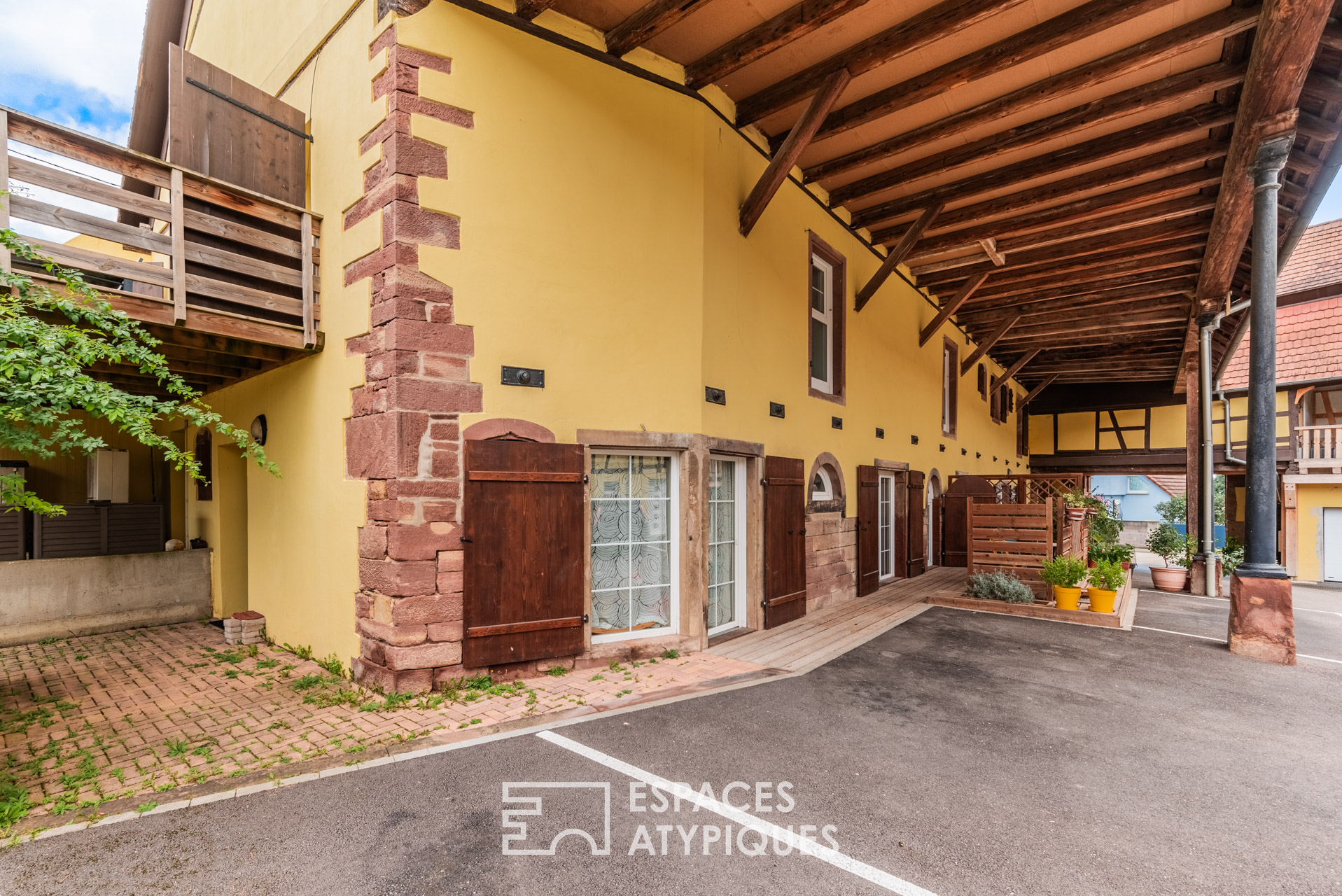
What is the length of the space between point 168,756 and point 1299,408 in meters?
19.5

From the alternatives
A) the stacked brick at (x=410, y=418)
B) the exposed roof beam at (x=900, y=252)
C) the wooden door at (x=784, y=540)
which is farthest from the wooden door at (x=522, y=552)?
the exposed roof beam at (x=900, y=252)

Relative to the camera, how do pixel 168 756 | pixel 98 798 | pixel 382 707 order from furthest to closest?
pixel 382 707, pixel 168 756, pixel 98 798

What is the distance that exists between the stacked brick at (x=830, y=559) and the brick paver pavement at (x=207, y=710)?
2.49 metres

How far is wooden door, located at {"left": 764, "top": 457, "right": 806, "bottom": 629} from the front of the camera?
6445 mm

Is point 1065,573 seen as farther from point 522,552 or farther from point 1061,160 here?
point 522,552

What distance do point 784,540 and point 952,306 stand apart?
19.9 ft

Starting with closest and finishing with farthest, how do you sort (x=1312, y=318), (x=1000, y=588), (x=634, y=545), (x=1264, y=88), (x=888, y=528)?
(x=1264, y=88), (x=634, y=545), (x=1000, y=588), (x=888, y=528), (x=1312, y=318)

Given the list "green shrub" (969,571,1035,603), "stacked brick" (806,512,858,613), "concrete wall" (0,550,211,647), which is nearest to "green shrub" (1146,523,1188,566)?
"green shrub" (969,571,1035,603)

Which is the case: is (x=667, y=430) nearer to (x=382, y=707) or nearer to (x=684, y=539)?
(x=684, y=539)

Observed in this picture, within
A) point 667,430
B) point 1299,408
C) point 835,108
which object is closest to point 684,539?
point 667,430

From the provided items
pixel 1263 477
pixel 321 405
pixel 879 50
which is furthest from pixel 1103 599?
pixel 321 405

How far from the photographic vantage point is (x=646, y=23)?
16.0 feet

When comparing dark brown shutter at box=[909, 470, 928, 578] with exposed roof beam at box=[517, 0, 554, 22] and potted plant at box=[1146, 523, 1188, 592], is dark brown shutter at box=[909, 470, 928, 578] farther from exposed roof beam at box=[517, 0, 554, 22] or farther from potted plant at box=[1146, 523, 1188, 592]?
exposed roof beam at box=[517, 0, 554, 22]

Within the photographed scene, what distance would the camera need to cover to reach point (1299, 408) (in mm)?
13625
